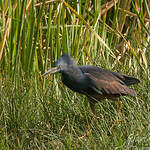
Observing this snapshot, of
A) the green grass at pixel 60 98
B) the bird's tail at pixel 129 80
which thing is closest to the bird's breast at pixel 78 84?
the green grass at pixel 60 98

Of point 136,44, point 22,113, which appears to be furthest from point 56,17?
point 22,113

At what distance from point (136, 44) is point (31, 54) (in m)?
1.13

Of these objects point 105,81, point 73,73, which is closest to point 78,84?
point 73,73

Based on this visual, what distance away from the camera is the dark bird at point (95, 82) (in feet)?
11.7

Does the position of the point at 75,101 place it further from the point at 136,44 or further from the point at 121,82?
the point at 136,44

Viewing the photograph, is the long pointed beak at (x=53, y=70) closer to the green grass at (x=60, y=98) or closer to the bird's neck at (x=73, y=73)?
the bird's neck at (x=73, y=73)

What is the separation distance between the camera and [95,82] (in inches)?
144

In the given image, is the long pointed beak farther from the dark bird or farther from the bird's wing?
the bird's wing

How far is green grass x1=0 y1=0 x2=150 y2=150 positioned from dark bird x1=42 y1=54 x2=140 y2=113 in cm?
9

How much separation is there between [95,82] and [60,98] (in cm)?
34

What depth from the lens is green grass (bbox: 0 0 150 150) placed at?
300cm

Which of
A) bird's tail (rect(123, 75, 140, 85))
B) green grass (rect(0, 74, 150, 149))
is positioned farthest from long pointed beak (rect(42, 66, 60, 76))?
bird's tail (rect(123, 75, 140, 85))

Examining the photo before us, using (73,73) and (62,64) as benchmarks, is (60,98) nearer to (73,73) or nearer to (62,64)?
(73,73)

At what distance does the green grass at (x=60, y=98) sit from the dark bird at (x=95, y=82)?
9 centimetres
